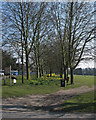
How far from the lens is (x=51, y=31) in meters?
17.1

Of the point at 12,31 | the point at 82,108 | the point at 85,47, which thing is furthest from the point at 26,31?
the point at 82,108

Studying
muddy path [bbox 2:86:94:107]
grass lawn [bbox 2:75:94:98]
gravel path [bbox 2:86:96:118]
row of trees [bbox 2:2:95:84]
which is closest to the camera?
gravel path [bbox 2:86:96:118]

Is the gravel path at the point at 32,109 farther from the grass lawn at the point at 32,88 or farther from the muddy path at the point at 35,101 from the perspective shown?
the grass lawn at the point at 32,88

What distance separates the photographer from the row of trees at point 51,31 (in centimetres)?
1254

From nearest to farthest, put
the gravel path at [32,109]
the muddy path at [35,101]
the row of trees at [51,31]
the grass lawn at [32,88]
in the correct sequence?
the gravel path at [32,109] < the muddy path at [35,101] < the grass lawn at [32,88] < the row of trees at [51,31]

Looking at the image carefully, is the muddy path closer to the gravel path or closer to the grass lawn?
the gravel path

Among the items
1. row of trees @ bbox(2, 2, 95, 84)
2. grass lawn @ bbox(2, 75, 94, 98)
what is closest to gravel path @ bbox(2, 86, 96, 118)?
grass lawn @ bbox(2, 75, 94, 98)

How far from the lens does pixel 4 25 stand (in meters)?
15.9

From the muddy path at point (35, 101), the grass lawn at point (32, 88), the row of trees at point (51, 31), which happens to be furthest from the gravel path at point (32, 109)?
the row of trees at point (51, 31)

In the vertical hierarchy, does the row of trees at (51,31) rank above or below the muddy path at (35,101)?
above

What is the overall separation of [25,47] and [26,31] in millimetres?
1996

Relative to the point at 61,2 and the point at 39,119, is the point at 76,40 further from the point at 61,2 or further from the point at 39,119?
the point at 39,119

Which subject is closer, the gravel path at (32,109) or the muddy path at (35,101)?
the gravel path at (32,109)

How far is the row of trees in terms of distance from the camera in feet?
41.1
